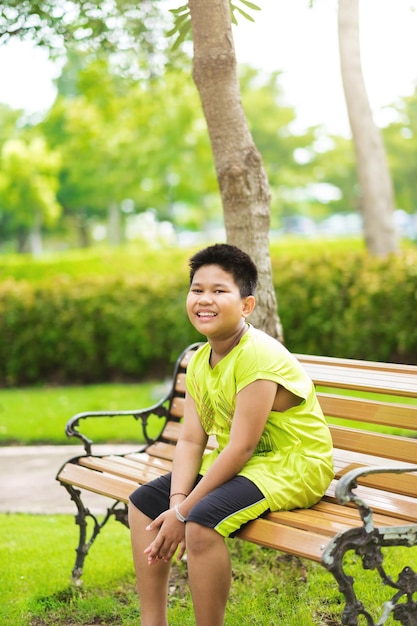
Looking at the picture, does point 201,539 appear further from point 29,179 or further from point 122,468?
point 29,179

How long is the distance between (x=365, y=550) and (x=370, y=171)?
845cm

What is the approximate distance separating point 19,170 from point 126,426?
87.1 feet

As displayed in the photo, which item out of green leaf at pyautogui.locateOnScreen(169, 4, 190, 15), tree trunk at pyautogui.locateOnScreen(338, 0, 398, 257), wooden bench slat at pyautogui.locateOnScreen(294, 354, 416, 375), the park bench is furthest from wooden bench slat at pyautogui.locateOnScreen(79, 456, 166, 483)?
tree trunk at pyautogui.locateOnScreen(338, 0, 398, 257)

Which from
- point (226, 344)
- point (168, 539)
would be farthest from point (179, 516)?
point (226, 344)

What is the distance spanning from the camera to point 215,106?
406 cm

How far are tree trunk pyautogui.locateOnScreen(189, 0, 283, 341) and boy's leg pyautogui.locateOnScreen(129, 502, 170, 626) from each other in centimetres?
154

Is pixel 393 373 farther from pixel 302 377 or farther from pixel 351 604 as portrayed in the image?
pixel 351 604

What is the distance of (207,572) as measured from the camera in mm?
2576

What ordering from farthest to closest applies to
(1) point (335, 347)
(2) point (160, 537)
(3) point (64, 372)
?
(3) point (64, 372) → (1) point (335, 347) → (2) point (160, 537)

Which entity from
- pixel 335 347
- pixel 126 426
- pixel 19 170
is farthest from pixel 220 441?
pixel 19 170

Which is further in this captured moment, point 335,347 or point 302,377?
point 335,347

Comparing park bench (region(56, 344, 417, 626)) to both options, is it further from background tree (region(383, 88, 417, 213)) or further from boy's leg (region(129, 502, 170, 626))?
background tree (region(383, 88, 417, 213))

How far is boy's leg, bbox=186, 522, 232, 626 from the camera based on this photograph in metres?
2.58

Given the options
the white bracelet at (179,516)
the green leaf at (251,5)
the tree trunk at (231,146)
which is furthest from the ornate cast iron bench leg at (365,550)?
the green leaf at (251,5)
